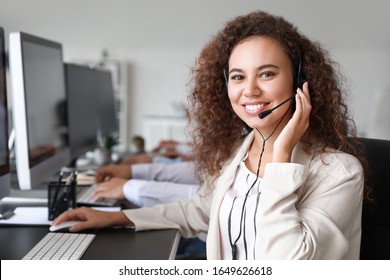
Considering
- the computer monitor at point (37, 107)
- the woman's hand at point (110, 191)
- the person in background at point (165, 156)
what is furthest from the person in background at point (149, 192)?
the person in background at point (165, 156)

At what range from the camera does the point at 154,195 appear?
1.20m

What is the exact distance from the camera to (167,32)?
3.83m

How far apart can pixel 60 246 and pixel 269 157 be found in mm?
455

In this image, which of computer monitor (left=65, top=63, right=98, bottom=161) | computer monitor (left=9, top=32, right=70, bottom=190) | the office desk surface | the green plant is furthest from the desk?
the green plant

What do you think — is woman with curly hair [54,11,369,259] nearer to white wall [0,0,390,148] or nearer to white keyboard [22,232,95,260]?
white keyboard [22,232,95,260]

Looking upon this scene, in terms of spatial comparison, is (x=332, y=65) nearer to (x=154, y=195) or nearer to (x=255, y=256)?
(x=255, y=256)

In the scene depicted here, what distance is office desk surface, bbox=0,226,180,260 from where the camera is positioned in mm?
786

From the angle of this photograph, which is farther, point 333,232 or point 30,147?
point 30,147

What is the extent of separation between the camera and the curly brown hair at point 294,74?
83 cm

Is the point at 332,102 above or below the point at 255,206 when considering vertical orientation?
above

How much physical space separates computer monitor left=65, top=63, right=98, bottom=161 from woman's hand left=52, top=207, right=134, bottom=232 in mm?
497

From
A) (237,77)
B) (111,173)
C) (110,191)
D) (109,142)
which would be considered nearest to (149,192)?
(110,191)
